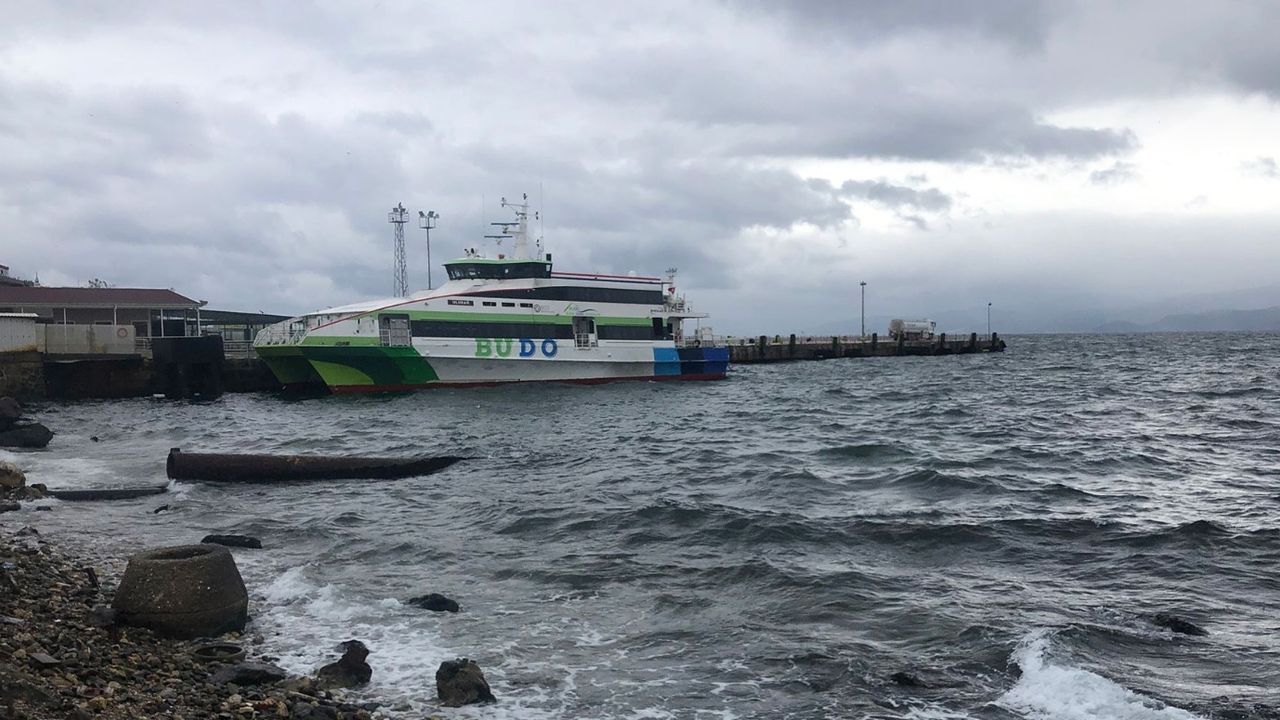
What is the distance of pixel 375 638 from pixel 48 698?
3.38 meters

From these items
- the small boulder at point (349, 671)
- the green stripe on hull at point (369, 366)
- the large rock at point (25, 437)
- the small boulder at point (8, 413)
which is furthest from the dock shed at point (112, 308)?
the small boulder at point (349, 671)

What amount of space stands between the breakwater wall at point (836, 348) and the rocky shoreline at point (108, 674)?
60440 mm

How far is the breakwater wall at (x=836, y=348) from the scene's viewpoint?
6981cm

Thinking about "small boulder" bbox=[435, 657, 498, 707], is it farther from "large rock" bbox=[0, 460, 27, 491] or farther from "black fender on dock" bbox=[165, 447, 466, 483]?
"large rock" bbox=[0, 460, 27, 491]

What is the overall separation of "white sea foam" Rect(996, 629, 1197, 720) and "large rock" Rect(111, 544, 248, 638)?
21.9 feet

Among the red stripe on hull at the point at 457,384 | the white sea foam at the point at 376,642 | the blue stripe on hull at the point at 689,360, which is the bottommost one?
the white sea foam at the point at 376,642

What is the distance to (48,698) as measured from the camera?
5.45 m

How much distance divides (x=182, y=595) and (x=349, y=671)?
1.88 metres

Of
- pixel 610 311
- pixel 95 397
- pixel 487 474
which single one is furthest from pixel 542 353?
pixel 487 474

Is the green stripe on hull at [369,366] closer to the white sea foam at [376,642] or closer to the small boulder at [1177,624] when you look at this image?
the white sea foam at [376,642]

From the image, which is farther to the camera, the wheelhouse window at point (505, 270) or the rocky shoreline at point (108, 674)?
the wheelhouse window at point (505, 270)

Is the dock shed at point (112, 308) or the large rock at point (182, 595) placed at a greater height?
the dock shed at point (112, 308)

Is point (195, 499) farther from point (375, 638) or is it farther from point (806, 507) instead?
point (806, 507)

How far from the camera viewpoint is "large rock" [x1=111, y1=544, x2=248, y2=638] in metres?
8.06
